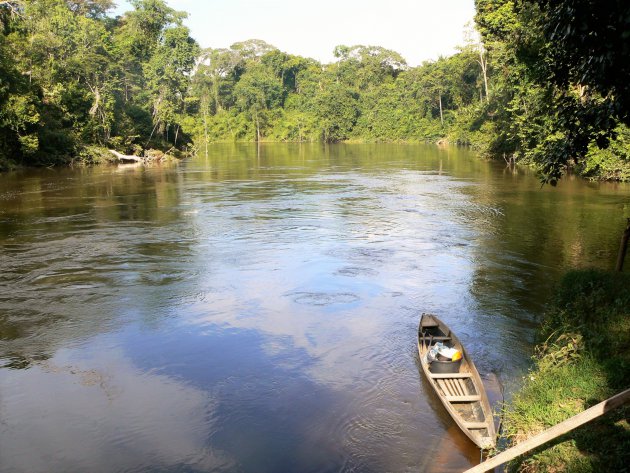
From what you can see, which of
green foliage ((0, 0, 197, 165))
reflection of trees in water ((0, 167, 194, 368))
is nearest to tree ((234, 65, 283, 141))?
green foliage ((0, 0, 197, 165))

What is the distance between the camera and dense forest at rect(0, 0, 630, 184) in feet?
26.4

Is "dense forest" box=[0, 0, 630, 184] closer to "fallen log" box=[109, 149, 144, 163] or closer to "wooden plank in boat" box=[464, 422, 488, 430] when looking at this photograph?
"fallen log" box=[109, 149, 144, 163]

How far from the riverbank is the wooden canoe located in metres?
0.31

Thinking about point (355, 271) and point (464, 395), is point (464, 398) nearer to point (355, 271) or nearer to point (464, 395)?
point (464, 395)

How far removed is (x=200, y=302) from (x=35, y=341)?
3.78 m

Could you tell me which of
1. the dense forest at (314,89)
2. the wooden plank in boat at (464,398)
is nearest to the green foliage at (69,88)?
the dense forest at (314,89)

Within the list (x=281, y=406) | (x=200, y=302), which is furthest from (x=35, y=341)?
(x=281, y=406)

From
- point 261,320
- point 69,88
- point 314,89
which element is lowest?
point 261,320

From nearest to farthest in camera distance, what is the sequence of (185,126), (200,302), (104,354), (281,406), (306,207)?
1. (281,406)
2. (104,354)
3. (200,302)
4. (306,207)
5. (185,126)

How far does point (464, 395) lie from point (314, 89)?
104 metres

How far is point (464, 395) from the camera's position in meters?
8.41

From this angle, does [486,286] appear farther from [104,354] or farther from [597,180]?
[597,180]

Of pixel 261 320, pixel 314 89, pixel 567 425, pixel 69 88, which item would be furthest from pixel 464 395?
pixel 314 89

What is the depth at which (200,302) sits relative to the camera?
45.7ft
